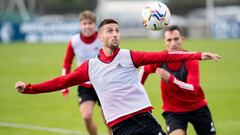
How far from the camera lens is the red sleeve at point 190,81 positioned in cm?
881

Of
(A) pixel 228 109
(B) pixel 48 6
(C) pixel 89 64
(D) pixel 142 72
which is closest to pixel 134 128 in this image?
(C) pixel 89 64

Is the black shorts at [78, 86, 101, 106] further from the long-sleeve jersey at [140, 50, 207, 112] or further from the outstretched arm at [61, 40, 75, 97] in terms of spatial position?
the long-sleeve jersey at [140, 50, 207, 112]

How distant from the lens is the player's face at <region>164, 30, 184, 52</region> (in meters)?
9.50

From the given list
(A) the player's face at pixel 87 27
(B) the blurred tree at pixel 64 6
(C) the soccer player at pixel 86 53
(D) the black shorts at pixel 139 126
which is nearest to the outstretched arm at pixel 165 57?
(D) the black shorts at pixel 139 126

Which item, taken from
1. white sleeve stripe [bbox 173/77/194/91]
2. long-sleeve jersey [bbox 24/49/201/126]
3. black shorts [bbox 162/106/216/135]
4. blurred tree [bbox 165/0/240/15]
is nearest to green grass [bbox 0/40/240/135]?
black shorts [bbox 162/106/216/135]

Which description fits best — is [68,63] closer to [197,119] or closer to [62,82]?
[197,119]

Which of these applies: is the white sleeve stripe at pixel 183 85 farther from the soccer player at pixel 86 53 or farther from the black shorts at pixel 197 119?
the soccer player at pixel 86 53

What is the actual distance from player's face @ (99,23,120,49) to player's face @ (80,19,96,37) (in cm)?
352

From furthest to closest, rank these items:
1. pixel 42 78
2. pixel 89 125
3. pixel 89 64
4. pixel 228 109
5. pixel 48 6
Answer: pixel 48 6
pixel 42 78
pixel 228 109
pixel 89 125
pixel 89 64

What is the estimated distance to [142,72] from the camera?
31.6 feet

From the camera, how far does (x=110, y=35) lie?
815cm

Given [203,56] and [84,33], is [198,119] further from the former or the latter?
[84,33]

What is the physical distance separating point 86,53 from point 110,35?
408cm

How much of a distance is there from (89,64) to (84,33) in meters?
3.82
